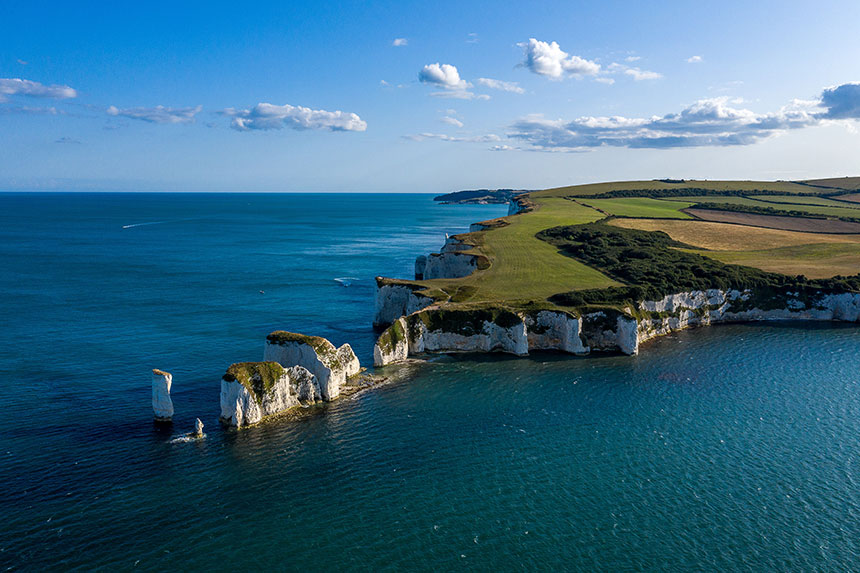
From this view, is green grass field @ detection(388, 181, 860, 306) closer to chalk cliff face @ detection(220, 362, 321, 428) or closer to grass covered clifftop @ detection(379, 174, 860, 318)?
grass covered clifftop @ detection(379, 174, 860, 318)

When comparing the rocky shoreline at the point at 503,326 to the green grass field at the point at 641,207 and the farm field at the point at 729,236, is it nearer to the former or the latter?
the farm field at the point at 729,236

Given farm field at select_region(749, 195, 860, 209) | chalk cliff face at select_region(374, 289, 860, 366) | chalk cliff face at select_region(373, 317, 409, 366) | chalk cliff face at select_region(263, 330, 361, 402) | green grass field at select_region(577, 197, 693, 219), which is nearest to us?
chalk cliff face at select_region(263, 330, 361, 402)

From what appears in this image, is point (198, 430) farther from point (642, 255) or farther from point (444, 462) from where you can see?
point (642, 255)

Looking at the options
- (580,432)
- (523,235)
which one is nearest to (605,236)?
(523,235)

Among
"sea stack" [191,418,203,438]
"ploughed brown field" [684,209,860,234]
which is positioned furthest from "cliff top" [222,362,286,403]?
"ploughed brown field" [684,209,860,234]

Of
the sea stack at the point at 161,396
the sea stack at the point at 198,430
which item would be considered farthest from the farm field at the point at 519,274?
the sea stack at the point at 161,396

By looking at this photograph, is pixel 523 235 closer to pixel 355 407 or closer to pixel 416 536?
pixel 355 407

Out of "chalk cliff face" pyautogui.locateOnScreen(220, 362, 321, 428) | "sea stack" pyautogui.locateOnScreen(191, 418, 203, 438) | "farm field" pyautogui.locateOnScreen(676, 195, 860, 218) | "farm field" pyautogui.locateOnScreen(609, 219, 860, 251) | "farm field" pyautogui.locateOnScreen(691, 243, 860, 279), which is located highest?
"farm field" pyautogui.locateOnScreen(676, 195, 860, 218)
